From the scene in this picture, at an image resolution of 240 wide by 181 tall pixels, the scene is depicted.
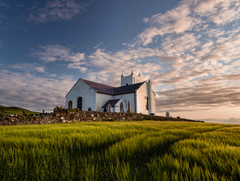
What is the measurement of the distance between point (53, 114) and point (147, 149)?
1053cm

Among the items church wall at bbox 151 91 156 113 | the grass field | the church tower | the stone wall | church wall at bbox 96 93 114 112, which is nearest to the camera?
the grass field

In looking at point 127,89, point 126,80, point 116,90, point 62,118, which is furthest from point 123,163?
point 126,80

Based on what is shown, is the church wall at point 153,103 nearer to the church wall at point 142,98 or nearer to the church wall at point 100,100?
the church wall at point 142,98

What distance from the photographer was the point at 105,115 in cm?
1516

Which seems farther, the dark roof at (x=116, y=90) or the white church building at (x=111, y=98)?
the dark roof at (x=116, y=90)

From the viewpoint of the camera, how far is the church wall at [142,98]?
28.4 meters

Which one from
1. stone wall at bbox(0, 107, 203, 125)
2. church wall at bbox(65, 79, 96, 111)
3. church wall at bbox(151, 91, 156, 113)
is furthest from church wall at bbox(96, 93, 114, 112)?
stone wall at bbox(0, 107, 203, 125)

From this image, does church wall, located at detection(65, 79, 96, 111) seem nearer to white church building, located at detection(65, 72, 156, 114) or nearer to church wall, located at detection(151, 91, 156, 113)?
white church building, located at detection(65, 72, 156, 114)

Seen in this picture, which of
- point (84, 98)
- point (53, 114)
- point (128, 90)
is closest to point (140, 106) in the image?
point (128, 90)

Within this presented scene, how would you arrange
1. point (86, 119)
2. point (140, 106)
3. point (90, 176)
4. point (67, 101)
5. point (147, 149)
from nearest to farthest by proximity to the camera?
point (90, 176) < point (147, 149) < point (86, 119) < point (140, 106) < point (67, 101)

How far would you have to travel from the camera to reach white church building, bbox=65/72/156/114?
2741 cm

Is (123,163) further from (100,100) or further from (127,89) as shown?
(127,89)

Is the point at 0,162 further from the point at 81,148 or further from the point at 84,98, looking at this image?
the point at 84,98

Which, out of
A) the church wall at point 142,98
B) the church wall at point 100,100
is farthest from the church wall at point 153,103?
the church wall at point 100,100
